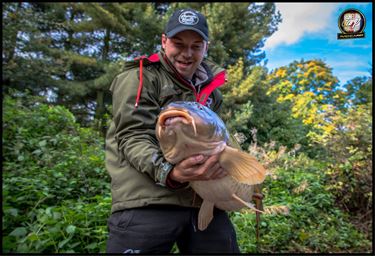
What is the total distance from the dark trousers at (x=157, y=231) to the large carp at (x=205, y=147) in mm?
194

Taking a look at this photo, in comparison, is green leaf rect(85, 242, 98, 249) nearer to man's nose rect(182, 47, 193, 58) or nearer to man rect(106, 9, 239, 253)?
man rect(106, 9, 239, 253)

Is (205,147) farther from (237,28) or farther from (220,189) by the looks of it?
(237,28)

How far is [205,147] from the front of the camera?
1.41m

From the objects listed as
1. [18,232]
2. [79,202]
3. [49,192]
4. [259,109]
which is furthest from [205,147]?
[259,109]

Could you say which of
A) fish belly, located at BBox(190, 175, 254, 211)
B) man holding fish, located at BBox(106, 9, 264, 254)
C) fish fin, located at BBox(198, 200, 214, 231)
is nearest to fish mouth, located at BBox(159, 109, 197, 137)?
man holding fish, located at BBox(106, 9, 264, 254)

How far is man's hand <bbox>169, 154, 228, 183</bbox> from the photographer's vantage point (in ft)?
4.67

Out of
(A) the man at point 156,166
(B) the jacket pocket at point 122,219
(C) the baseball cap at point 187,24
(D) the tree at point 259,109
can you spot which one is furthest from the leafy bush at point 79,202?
(D) the tree at point 259,109

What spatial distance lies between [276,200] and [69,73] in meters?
14.2

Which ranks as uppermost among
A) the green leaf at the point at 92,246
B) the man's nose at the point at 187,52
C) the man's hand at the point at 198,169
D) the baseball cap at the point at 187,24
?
the baseball cap at the point at 187,24

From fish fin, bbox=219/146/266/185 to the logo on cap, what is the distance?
2.82 feet

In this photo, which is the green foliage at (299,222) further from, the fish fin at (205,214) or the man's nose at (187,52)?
the man's nose at (187,52)

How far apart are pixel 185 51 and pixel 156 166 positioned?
0.75 m

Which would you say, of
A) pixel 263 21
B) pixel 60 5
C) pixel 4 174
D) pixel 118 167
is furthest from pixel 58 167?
pixel 60 5

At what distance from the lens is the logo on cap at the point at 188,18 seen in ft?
6.33
